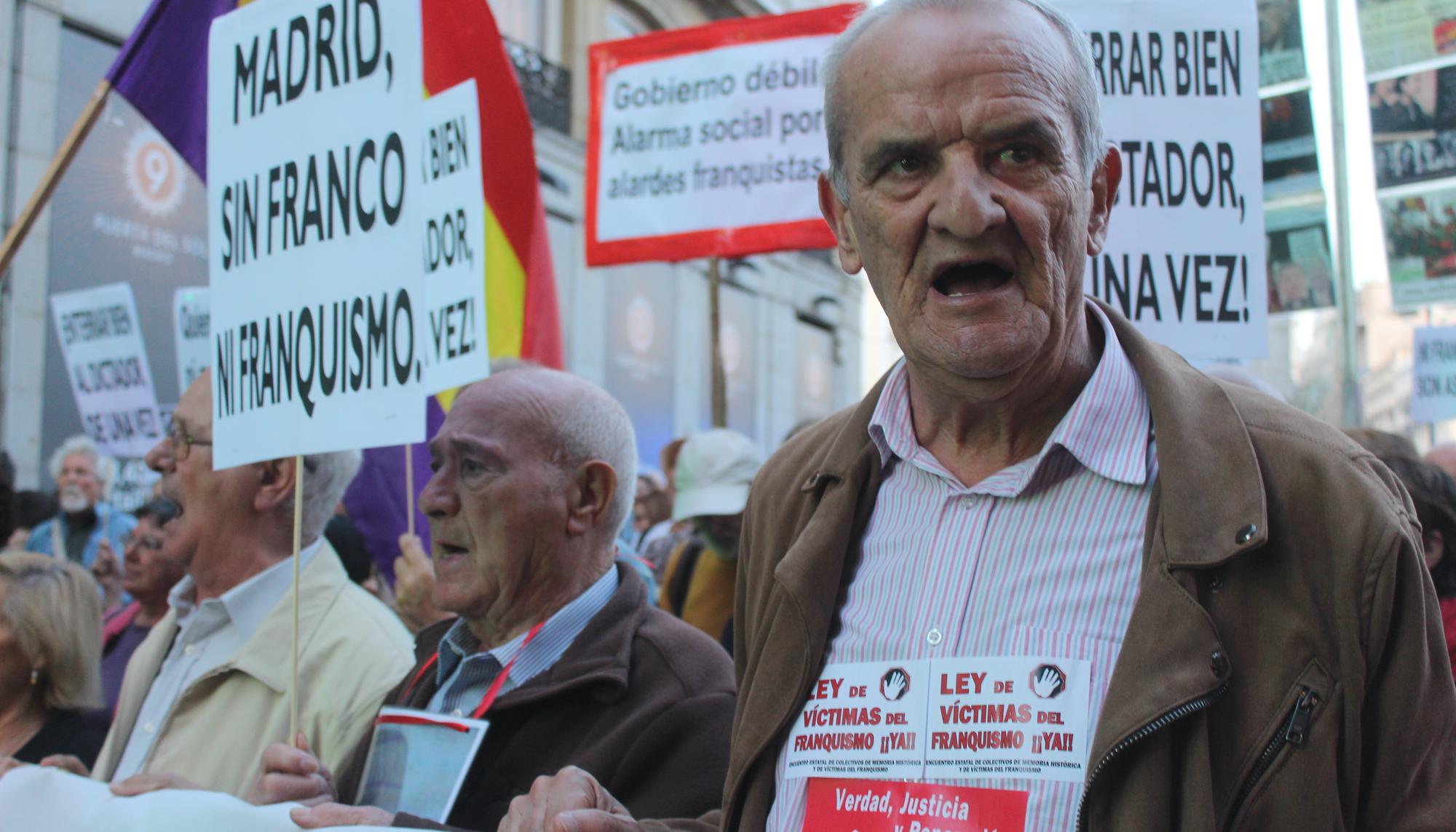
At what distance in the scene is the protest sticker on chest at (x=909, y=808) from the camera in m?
1.49

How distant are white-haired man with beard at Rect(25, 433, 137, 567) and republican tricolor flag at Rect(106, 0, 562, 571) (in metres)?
2.05

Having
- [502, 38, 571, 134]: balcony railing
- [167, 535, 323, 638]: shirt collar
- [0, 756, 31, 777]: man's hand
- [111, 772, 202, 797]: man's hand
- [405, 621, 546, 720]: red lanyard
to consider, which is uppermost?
[502, 38, 571, 134]: balcony railing

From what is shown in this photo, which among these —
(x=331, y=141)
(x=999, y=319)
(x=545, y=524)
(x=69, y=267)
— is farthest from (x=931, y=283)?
(x=69, y=267)

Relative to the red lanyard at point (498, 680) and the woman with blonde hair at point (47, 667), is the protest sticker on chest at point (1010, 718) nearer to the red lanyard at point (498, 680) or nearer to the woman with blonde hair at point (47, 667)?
the red lanyard at point (498, 680)

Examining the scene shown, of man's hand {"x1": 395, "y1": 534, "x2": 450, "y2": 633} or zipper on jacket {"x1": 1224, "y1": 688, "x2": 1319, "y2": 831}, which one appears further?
man's hand {"x1": 395, "y1": 534, "x2": 450, "y2": 633}

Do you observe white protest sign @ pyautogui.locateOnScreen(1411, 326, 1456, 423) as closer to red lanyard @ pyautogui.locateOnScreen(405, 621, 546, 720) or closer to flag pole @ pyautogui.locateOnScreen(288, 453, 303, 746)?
red lanyard @ pyautogui.locateOnScreen(405, 621, 546, 720)

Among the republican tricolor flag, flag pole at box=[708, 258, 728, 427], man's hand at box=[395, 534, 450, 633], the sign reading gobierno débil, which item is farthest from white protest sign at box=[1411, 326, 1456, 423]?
the sign reading gobierno débil

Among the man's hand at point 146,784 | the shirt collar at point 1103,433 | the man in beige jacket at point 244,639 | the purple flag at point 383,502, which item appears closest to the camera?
the shirt collar at point 1103,433

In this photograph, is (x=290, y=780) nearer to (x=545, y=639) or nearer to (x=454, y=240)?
(x=545, y=639)

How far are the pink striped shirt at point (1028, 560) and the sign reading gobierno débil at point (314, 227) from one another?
1.22 meters

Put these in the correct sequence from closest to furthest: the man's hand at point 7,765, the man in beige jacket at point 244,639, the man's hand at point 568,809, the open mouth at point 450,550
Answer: the man's hand at point 568,809
the man's hand at point 7,765
the open mouth at point 450,550
the man in beige jacket at point 244,639

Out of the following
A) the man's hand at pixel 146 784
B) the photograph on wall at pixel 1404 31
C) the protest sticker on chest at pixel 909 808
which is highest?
the photograph on wall at pixel 1404 31

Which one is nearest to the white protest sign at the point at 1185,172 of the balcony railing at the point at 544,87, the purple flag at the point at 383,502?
the purple flag at the point at 383,502

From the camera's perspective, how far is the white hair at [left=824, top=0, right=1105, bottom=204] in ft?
5.57
